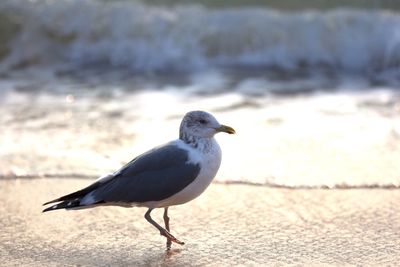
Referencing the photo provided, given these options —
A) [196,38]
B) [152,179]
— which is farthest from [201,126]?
[196,38]

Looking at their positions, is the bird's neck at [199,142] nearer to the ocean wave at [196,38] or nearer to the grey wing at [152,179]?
the grey wing at [152,179]

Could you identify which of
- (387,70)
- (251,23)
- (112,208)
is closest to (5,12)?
(251,23)

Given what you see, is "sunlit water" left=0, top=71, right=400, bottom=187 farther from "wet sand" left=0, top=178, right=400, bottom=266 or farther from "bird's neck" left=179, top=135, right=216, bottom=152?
"bird's neck" left=179, top=135, right=216, bottom=152

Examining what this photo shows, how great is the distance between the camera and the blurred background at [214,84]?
5.02 m

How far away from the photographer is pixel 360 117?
6.07m

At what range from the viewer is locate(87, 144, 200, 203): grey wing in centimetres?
340

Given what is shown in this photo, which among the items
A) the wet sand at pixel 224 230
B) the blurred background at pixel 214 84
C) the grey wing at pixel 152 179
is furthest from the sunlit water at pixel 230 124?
the grey wing at pixel 152 179

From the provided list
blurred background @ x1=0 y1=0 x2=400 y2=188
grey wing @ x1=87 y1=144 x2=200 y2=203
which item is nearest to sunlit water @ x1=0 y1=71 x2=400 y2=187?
blurred background @ x1=0 y1=0 x2=400 y2=188

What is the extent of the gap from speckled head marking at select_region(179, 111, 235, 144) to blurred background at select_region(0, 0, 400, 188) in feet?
3.39

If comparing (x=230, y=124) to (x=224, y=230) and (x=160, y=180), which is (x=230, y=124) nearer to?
(x=224, y=230)

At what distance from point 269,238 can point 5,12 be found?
7.86 metres

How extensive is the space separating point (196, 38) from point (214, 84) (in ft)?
6.12

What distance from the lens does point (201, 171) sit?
343 centimetres

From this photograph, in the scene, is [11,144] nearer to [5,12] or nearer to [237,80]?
[237,80]
